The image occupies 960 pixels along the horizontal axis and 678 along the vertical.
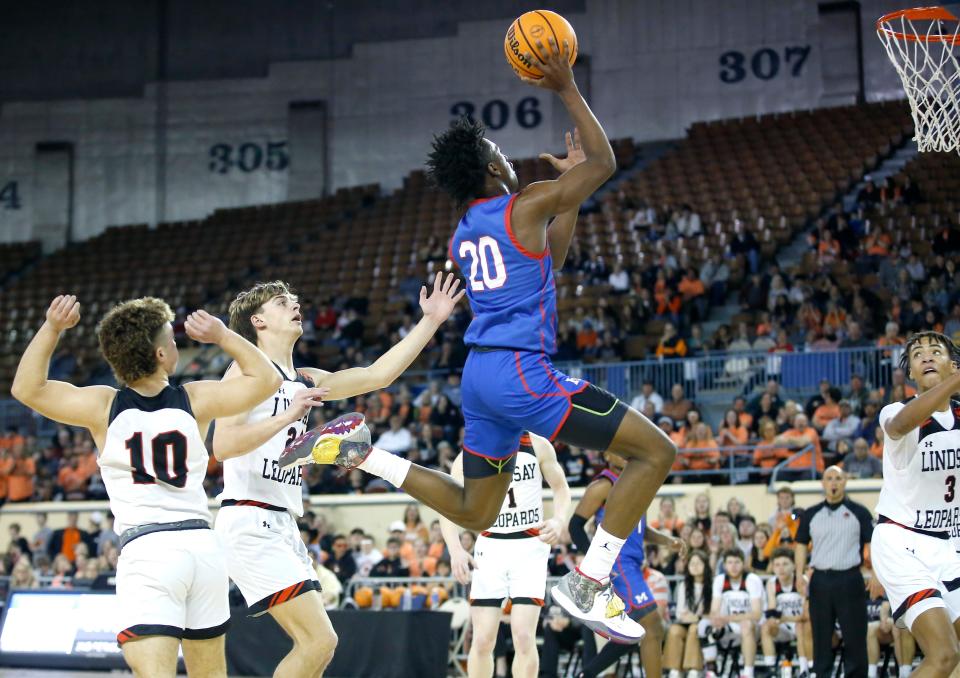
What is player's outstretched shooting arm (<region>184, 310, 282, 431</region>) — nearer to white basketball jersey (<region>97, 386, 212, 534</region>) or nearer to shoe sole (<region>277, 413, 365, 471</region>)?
white basketball jersey (<region>97, 386, 212, 534</region>)

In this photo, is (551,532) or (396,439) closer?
(551,532)

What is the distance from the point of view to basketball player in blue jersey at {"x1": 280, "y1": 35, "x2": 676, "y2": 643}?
5.75 metres

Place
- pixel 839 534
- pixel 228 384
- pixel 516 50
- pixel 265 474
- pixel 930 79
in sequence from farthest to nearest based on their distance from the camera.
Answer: pixel 930 79, pixel 839 534, pixel 265 474, pixel 516 50, pixel 228 384

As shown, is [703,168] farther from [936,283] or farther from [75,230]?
[75,230]

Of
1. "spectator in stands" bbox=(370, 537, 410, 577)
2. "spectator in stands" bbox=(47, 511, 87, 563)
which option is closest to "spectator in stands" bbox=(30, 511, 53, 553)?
"spectator in stands" bbox=(47, 511, 87, 563)

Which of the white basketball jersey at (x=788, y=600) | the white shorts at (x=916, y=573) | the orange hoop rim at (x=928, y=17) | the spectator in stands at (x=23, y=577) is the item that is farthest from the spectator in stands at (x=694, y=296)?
the white shorts at (x=916, y=573)

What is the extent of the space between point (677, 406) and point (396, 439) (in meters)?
4.27

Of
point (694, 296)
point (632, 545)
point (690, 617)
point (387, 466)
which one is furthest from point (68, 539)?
point (387, 466)

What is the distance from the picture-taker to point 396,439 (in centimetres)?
1830

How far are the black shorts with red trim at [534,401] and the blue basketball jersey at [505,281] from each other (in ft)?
0.28

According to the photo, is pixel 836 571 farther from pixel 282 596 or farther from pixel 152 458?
pixel 152 458

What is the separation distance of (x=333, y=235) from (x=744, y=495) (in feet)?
51.4

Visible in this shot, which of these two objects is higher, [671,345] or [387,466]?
[671,345]

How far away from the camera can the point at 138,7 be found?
3253 cm
